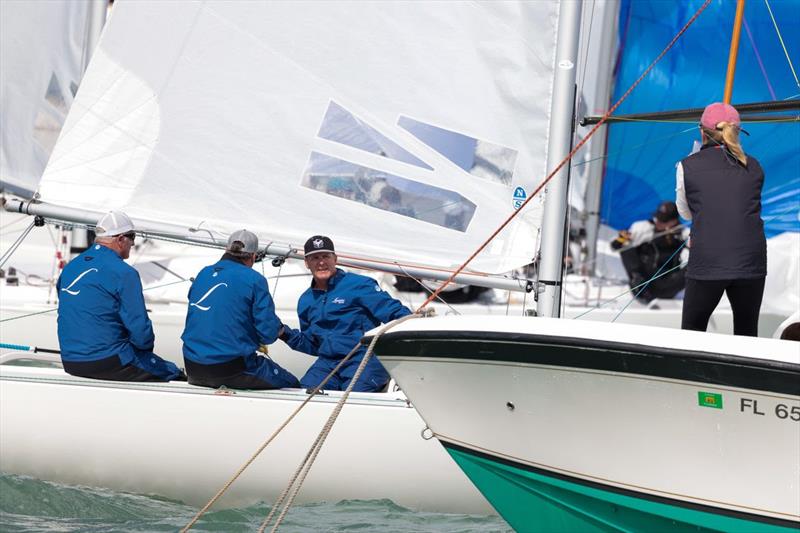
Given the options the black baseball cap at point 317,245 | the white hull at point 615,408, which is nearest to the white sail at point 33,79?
the black baseball cap at point 317,245

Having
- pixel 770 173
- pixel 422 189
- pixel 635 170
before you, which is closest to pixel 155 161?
pixel 422 189

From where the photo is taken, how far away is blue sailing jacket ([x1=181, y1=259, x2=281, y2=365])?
490 cm

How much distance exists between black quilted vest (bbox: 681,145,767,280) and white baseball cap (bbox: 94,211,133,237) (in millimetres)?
2627

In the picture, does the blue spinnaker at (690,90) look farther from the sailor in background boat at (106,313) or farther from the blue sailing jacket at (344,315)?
the sailor in background boat at (106,313)

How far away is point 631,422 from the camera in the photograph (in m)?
3.37

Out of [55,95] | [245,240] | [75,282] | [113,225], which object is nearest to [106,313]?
[75,282]

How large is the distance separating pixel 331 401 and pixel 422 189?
4.28ft

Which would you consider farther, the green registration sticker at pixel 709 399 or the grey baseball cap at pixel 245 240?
the grey baseball cap at pixel 245 240

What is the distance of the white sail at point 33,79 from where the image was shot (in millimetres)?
7023

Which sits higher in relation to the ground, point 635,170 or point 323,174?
point 635,170

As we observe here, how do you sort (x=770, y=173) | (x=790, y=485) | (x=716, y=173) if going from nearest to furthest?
(x=790, y=485)
(x=716, y=173)
(x=770, y=173)

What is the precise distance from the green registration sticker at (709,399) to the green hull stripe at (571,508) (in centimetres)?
35

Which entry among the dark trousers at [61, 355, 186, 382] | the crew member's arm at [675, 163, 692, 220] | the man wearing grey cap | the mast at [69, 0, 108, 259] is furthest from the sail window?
the crew member's arm at [675, 163, 692, 220]

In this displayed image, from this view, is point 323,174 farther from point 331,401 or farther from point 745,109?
point 745,109
